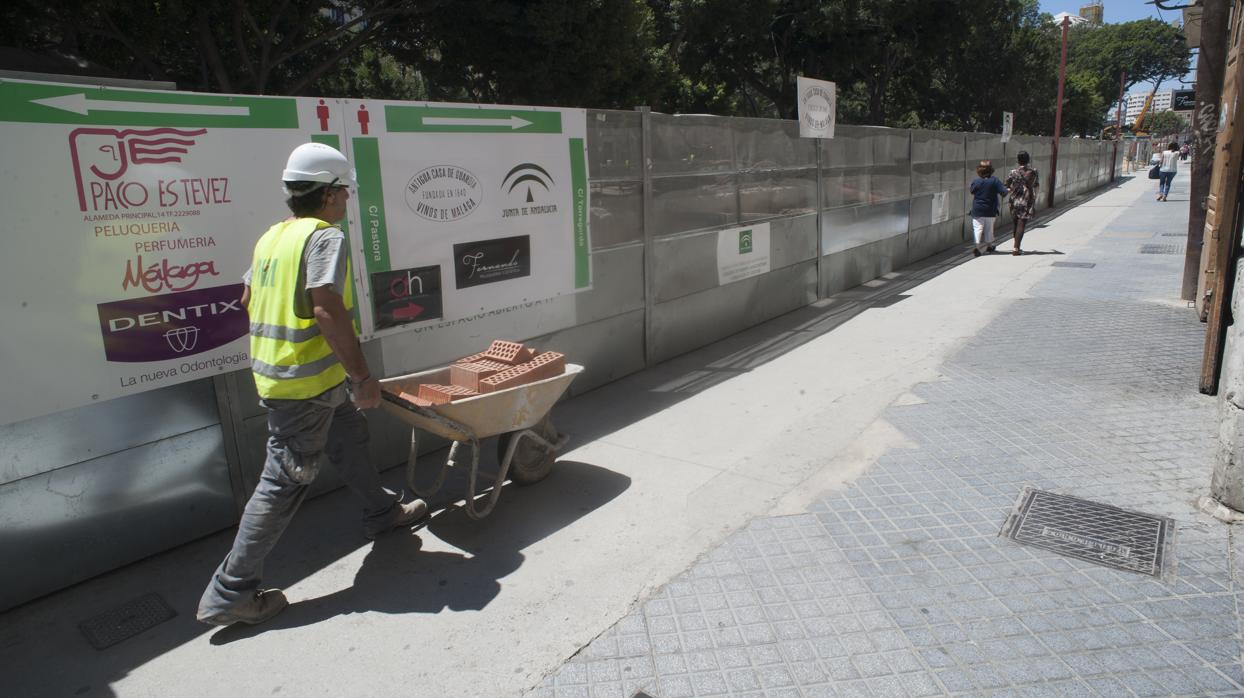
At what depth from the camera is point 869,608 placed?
10.9 ft

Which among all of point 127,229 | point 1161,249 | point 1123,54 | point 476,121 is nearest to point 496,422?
point 127,229

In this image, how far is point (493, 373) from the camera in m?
4.43

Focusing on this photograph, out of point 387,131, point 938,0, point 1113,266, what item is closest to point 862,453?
point 387,131

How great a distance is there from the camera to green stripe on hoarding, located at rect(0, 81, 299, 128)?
3357 mm

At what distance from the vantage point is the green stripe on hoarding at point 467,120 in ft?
16.0

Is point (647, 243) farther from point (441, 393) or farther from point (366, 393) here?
point (366, 393)

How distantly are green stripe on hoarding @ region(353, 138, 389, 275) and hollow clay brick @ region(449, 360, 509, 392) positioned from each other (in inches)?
33.7

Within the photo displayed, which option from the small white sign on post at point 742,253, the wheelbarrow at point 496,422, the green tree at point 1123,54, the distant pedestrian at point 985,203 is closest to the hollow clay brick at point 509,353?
the wheelbarrow at point 496,422

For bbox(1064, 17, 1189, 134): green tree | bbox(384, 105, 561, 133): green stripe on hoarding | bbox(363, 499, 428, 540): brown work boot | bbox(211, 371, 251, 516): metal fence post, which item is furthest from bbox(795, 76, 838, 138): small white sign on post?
bbox(1064, 17, 1189, 134): green tree

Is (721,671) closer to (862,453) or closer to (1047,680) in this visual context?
(1047,680)

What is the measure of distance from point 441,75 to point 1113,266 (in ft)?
48.1

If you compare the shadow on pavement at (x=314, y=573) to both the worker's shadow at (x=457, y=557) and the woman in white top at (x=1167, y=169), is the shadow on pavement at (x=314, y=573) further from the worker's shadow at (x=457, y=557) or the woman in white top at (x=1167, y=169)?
the woman in white top at (x=1167, y=169)

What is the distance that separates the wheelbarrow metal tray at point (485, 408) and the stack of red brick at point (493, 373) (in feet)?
0.30

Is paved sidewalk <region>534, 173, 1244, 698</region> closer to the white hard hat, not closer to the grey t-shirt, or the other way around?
the grey t-shirt
